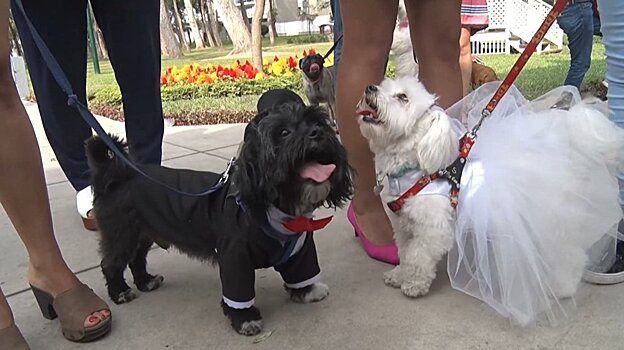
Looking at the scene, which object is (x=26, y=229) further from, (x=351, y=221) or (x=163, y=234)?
(x=351, y=221)

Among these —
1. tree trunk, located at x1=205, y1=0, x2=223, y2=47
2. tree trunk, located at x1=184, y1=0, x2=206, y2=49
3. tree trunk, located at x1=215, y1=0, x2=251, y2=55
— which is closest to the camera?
tree trunk, located at x1=215, y1=0, x2=251, y2=55

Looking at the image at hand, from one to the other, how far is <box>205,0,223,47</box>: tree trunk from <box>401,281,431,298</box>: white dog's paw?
1716 inches

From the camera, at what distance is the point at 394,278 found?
2520 mm

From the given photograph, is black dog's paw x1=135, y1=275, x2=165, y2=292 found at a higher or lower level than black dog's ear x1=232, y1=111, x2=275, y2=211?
lower

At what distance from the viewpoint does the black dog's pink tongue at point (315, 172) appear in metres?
2.01

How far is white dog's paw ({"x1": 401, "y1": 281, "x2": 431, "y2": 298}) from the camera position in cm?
240

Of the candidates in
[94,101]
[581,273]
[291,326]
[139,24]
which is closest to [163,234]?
[291,326]

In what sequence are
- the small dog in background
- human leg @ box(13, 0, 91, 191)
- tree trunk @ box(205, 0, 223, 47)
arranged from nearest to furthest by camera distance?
1. human leg @ box(13, 0, 91, 191)
2. the small dog in background
3. tree trunk @ box(205, 0, 223, 47)

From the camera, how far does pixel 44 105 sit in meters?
3.22

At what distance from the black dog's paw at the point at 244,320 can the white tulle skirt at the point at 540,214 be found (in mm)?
830

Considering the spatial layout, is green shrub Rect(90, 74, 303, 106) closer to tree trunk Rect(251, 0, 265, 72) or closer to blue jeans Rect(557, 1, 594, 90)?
tree trunk Rect(251, 0, 265, 72)

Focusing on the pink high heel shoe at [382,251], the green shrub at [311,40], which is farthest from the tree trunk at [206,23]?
the pink high heel shoe at [382,251]

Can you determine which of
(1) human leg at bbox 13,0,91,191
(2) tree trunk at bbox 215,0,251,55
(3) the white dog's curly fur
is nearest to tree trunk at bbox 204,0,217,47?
(2) tree trunk at bbox 215,0,251,55

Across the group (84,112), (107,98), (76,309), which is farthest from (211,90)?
(76,309)
